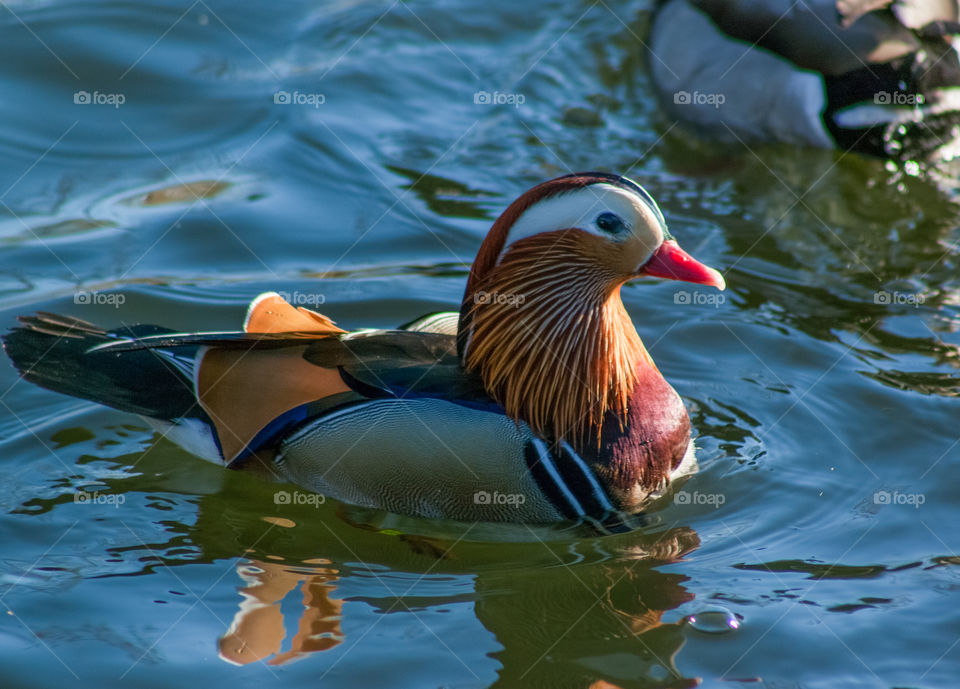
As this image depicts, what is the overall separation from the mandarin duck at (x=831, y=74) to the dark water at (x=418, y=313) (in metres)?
0.27

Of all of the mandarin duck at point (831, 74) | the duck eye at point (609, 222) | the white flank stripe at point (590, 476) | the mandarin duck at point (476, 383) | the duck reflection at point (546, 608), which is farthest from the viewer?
the mandarin duck at point (831, 74)

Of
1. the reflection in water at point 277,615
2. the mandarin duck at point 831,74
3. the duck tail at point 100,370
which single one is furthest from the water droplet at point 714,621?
the mandarin duck at point 831,74

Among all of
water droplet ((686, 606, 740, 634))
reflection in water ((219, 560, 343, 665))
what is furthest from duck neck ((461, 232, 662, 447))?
reflection in water ((219, 560, 343, 665))

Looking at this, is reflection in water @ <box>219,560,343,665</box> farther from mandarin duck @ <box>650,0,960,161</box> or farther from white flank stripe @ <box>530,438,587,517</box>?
mandarin duck @ <box>650,0,960,161</box>

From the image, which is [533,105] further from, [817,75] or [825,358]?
[825,358]

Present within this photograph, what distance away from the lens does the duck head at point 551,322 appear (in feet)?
16.9

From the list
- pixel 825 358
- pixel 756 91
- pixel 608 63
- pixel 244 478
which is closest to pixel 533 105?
pixel 608 63

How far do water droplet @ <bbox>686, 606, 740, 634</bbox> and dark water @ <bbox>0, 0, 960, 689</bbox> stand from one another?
27mm

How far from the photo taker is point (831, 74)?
8.75m

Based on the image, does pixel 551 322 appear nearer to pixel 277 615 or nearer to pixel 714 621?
pixel 714 621

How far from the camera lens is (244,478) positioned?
594 centimetres

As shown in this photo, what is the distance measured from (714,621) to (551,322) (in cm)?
150

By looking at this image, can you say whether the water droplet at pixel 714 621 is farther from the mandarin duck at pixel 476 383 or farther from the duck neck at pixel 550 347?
the duck neck at pixel 550 347

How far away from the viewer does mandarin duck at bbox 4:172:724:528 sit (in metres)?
5.14
